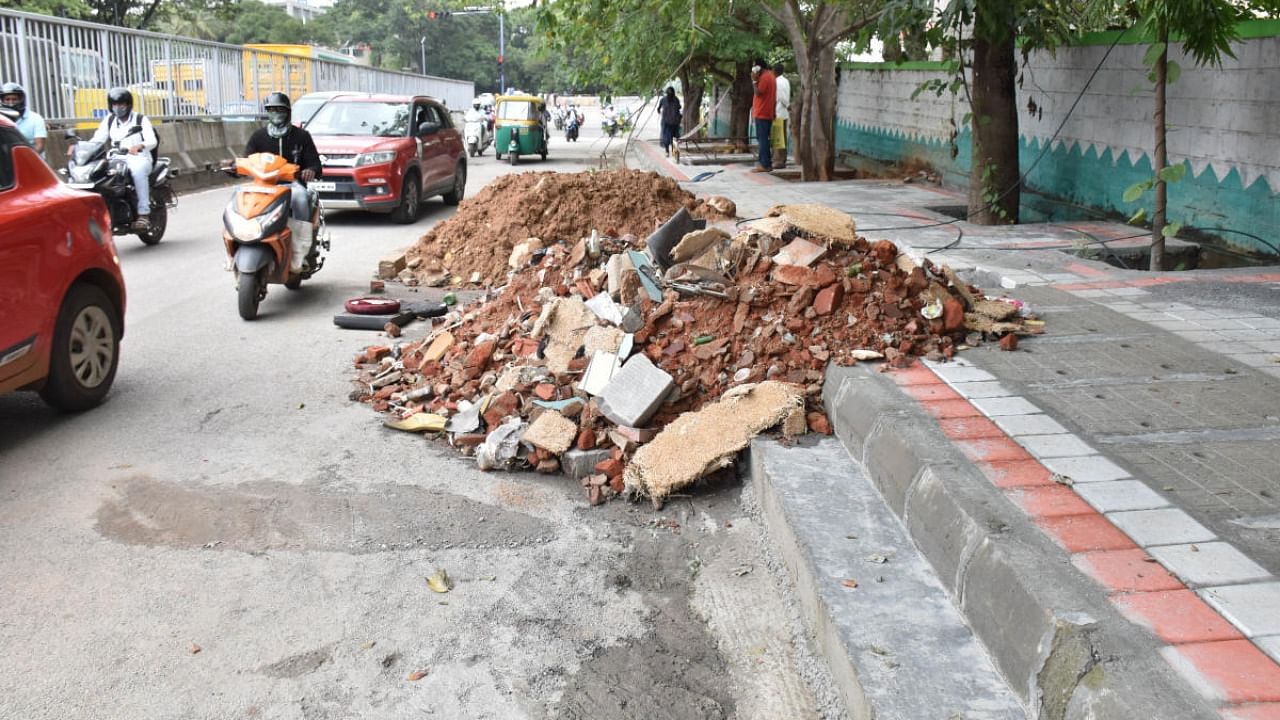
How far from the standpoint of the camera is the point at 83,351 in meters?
6.07

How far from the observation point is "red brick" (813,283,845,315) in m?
5.72

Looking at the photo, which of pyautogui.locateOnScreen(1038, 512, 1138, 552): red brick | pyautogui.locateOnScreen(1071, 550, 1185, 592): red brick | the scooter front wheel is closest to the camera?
pyautogui.locateOnScreen(1071, 550, 1185, 592): red brick

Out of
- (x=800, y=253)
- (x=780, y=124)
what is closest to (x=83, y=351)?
(x=800, y=253)

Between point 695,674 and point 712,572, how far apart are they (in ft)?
2.61

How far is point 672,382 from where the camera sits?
17.8ft

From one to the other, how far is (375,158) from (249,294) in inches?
251

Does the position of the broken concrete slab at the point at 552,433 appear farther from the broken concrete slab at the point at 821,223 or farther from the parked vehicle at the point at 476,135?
the parked vehicle at the point at 476,135

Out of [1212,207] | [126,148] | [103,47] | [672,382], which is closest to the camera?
[672,382]

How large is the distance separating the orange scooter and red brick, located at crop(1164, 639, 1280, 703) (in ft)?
24.7

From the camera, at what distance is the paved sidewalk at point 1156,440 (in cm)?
286

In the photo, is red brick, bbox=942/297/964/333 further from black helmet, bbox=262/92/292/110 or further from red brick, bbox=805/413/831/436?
black helmet, bbox=262/92/292/110

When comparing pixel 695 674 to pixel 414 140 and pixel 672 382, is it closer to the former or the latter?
pixel 672 382

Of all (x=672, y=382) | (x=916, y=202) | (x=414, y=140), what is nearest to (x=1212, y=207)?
(x=916, y=202)

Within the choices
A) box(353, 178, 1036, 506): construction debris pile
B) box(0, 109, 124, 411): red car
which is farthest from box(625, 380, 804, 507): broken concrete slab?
box(0, 109, 124, 411): red car
